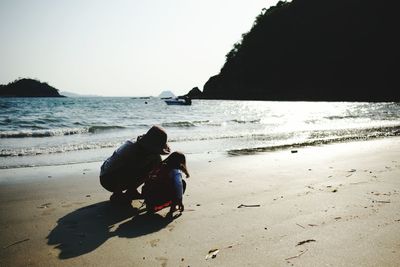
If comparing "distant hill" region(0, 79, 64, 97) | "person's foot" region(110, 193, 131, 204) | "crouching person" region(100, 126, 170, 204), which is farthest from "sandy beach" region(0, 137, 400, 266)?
"distant hill" region(0, 79, 64, 97)

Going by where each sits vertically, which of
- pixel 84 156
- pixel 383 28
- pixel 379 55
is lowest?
pixel 84 156

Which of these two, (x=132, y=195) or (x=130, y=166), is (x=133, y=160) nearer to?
(x=130, y=166)

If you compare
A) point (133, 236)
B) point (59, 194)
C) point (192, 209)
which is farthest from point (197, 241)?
point (59, 194)

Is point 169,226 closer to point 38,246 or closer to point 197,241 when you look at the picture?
point 197,241

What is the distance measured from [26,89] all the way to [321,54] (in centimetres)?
10967

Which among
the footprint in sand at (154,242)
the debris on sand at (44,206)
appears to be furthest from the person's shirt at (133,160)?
the footprint in sand at (154,242)

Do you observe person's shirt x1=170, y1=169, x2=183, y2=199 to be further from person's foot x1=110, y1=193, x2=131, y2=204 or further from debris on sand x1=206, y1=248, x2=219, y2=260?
debris on sand x1=206, y1=248, x2=219, y2=260

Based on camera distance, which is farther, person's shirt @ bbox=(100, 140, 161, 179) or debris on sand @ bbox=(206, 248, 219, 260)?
A: person's shirt @ bbox=(100, 140, 161, 179)

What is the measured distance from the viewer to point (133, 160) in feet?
15.6

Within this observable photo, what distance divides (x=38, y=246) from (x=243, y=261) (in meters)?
2.16

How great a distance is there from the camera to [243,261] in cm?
304

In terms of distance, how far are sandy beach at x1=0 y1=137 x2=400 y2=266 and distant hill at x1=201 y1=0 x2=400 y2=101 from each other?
69.3 metres

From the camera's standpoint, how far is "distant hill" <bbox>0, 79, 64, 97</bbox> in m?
124

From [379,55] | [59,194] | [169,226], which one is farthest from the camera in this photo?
[379,55]
